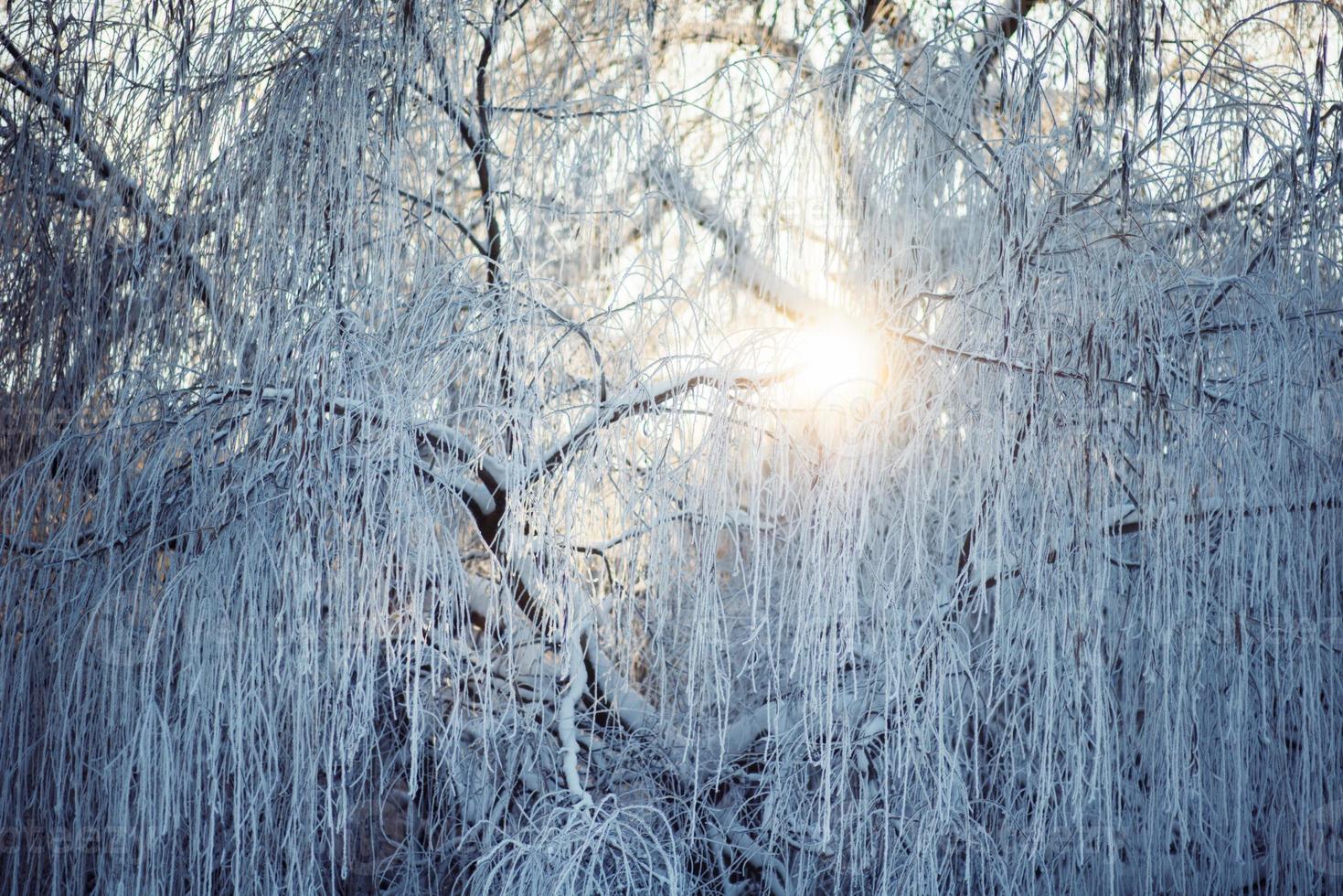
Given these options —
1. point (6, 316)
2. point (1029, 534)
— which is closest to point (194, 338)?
point (6, 316)

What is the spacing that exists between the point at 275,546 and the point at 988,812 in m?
1.56

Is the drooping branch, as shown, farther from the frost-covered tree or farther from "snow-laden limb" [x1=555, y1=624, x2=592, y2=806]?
"snow-laden limb" [x1=555, y1=624, x2=592, y2=806]

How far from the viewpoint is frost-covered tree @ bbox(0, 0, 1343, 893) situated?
2172mm

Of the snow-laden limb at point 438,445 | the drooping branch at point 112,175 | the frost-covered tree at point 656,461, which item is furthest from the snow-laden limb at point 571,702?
the drooping branch at point 112,175

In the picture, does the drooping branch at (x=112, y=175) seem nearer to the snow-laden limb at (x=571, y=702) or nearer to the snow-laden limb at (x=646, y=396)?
the snow-laden limb at (x=646, y=396)

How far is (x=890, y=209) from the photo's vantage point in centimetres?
250

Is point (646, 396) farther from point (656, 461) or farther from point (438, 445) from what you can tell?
point (438, 445)

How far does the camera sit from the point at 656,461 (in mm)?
2375

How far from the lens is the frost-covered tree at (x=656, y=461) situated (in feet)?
7.13

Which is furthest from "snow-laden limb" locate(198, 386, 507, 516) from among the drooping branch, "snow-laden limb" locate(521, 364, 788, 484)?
the drooping branch

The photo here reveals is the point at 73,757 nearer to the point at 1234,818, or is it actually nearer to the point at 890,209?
the point at 890,209

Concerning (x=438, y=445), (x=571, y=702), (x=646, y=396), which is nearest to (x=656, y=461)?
(x=646, y=396)

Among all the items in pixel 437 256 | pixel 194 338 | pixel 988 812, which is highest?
pixel 437 256

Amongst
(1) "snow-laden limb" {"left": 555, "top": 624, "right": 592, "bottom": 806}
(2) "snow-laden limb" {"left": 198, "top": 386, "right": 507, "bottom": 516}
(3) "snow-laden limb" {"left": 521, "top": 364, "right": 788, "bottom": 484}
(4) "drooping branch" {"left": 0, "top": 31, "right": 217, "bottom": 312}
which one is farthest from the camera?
(4) "drooping branch" {"left": 0, "top": 31, "right": 217, "bottom": 312}
